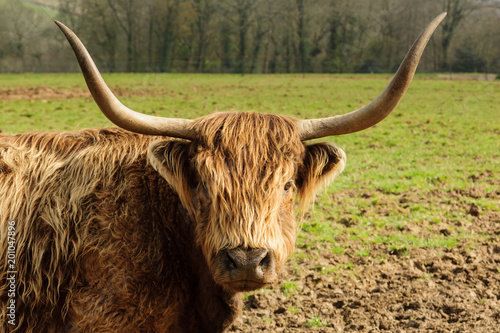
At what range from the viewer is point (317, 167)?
10.5ft

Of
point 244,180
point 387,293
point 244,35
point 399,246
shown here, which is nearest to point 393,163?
point 399,246

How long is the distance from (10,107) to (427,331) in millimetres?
17501

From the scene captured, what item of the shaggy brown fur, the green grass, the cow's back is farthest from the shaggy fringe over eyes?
the green grass

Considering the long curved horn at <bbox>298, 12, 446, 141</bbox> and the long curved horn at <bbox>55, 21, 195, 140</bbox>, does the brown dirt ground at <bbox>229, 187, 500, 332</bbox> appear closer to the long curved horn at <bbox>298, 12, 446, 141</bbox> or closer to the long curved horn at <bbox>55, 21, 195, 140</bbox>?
the long curved horn at <bbox>298, 12, 446, 141</bbox>

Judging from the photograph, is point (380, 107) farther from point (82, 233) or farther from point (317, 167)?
point (82, 233)

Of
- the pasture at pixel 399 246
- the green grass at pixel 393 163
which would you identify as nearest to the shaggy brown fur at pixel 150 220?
the pasture at pixel 399 246

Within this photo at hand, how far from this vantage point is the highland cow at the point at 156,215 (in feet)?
9.17

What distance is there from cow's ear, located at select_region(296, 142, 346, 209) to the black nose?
2.68 ft

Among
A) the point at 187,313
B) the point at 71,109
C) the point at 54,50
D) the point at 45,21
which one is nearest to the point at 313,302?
the point at 187,313

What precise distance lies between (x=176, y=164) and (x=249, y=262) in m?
0.87

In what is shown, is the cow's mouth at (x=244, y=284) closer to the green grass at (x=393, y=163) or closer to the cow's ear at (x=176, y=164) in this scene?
the cow's ear at (x=176, y=164)

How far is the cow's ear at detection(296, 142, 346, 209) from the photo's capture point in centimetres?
323

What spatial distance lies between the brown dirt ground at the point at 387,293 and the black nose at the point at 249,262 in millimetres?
1669

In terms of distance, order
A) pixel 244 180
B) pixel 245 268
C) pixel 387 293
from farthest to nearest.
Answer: pixel 387 293
pixel 244 180
pixel 245 268
